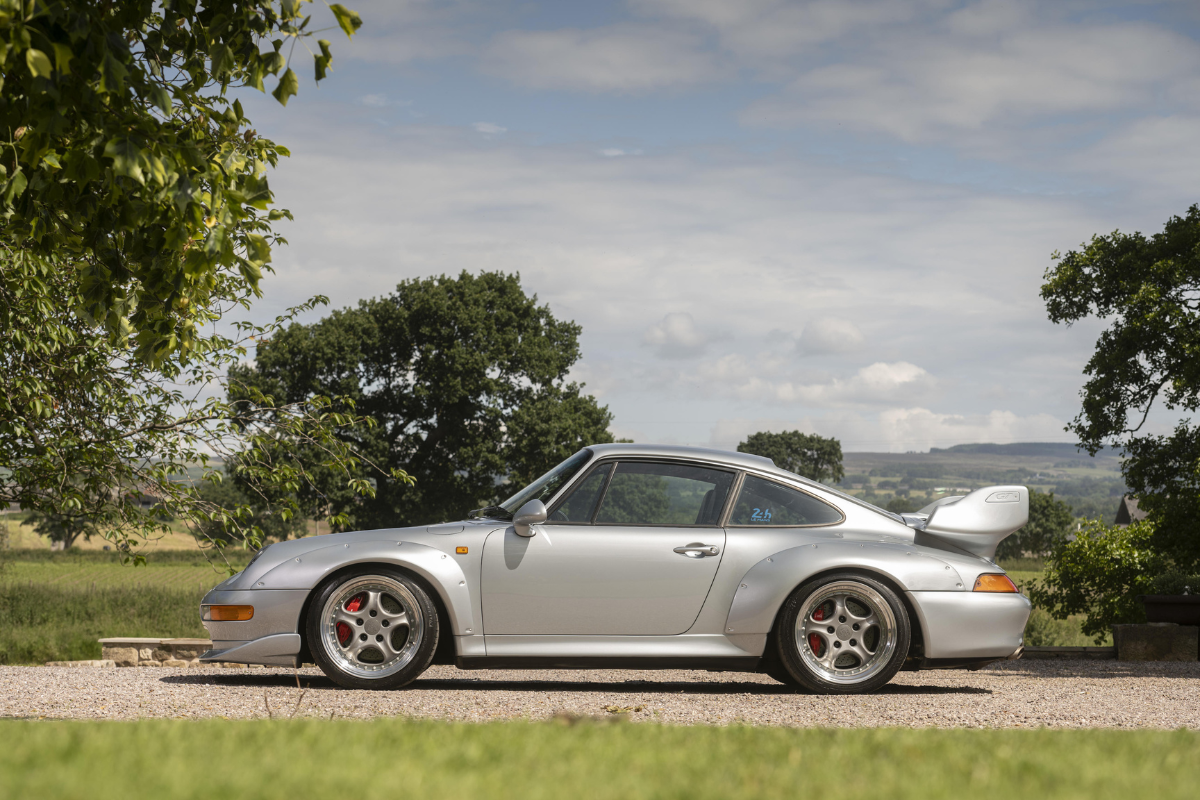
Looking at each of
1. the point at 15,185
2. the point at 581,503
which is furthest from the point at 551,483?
the point at 15,185

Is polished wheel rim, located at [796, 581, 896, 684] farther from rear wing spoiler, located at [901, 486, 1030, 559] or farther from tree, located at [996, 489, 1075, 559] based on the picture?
tree, located at [996, 489, 1075, 559]

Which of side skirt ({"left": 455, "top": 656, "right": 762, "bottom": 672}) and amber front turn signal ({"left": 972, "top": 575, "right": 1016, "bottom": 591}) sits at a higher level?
amber front turn signal ({"left": 972, "top": 575, "right": 1016, "bottom": 591})

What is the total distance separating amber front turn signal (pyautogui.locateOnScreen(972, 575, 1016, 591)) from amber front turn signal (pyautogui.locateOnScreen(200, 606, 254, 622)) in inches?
182

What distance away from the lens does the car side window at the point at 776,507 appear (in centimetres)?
646

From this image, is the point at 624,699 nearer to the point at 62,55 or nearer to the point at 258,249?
the point at 258,249

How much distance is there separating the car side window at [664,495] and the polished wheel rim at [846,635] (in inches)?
34.7

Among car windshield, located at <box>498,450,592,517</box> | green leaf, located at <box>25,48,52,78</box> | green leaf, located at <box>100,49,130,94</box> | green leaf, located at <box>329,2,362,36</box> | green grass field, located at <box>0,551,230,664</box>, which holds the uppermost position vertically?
green leaf, located at <box>329,2,362,36</box>

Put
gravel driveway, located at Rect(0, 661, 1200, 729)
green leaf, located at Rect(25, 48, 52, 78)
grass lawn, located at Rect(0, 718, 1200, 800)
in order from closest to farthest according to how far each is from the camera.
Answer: grass lawn, located at Rect(0, 718, 1200, 800) → green leaf, located at Rect(25, 48, 52, 78) → gravel driveway, located at Rect(0, 661, 1200, 729)

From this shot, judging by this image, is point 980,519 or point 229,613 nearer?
point 229,613

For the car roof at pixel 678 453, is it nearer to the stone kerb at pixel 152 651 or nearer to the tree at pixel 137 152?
the tree at pixel 137 152

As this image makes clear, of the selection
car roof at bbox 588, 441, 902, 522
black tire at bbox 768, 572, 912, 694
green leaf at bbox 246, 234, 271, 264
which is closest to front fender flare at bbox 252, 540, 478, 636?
car roof at bbox 588, 441, 902, 522

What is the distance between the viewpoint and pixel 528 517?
6086 mm

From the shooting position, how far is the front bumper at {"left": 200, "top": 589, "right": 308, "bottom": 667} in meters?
5.99

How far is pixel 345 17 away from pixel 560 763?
3259 mm
